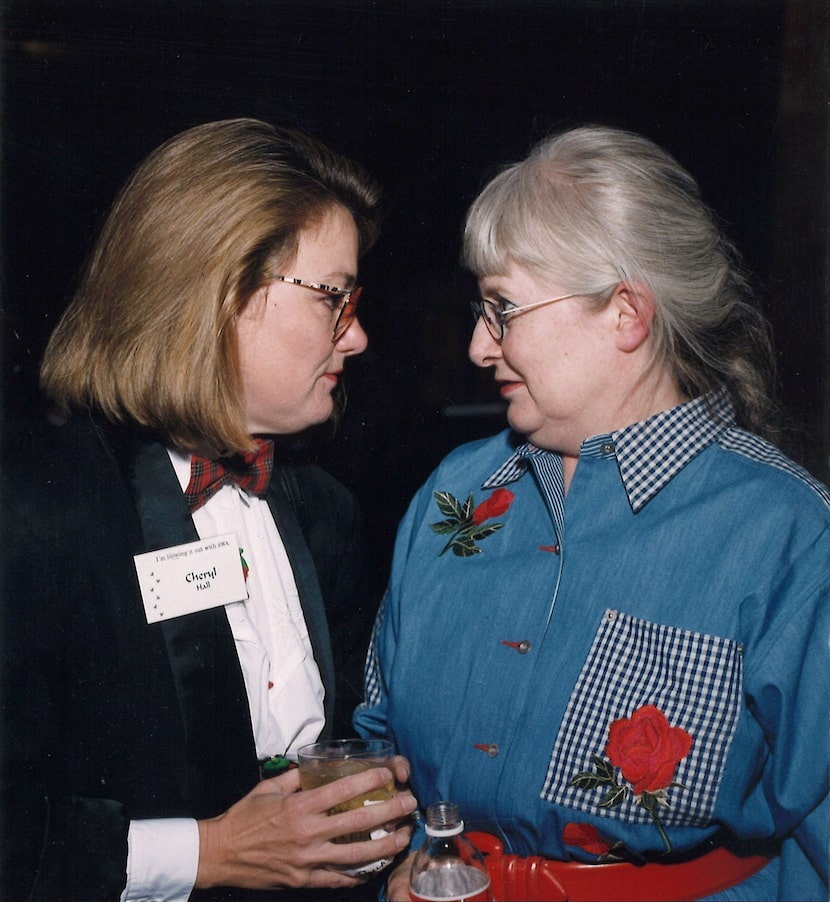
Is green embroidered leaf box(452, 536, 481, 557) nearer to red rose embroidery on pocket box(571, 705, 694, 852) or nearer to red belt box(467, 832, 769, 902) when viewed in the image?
red rose embroidery on pocket box(571, 705, 694, 852)

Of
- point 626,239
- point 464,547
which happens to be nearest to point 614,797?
point 464,547

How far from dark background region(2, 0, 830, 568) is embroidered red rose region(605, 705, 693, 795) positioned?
86 cm

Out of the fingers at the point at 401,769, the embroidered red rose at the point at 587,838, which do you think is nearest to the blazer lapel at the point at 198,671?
the fingers at the point at 401,769

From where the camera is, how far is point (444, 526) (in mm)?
→ 2002

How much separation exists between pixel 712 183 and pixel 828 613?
1195 millimetres

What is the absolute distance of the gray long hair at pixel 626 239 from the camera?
67.2 inches

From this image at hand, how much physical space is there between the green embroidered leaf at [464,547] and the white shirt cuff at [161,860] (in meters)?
0.81

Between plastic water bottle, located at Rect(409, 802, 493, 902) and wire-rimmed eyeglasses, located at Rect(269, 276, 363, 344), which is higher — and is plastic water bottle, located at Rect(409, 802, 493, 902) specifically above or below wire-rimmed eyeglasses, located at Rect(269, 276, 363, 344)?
below

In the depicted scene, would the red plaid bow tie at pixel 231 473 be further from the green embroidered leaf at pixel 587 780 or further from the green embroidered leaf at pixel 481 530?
the green embroidered leaf at pixel 587 780

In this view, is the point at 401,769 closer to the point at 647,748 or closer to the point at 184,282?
the point at 647,748

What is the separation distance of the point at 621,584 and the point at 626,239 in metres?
0.69

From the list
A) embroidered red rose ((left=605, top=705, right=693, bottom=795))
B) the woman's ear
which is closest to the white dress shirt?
embroidered red rose ((left=605, top=705, right=693, bottom=795))

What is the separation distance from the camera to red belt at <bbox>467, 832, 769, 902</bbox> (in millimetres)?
1598

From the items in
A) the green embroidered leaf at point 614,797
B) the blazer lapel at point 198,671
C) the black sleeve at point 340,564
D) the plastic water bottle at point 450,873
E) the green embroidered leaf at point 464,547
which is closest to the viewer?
the plastic water bottle at point 450,873
